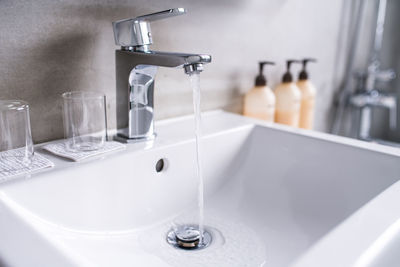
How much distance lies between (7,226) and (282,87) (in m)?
0.80

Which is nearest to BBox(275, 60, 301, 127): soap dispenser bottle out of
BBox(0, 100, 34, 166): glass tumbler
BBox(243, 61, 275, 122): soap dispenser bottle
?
BBox(243, 61, 275, 122): soap dispenser bottle

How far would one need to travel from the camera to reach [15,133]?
0.57 metres

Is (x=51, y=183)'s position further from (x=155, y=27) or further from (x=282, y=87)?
(x=282, y=87)

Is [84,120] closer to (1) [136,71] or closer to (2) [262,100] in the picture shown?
(1) [136,71]

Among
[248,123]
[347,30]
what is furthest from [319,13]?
[248,123]

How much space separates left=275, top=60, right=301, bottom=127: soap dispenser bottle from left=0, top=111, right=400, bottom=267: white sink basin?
204mm

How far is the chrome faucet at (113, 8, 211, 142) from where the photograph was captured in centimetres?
61

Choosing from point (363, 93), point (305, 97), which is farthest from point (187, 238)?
point (363, 93)

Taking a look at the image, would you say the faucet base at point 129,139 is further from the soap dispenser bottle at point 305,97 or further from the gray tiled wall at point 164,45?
the soap dispenser bottle at point 305,97

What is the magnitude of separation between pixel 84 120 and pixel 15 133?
0.11 metres

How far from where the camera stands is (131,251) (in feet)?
1.86

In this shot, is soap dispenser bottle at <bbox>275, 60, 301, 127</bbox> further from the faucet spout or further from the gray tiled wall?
the faucet spout

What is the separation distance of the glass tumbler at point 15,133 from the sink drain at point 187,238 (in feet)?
0.85

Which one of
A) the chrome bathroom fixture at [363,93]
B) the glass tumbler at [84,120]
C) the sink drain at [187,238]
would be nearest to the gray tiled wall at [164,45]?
the glass tumbler at [84,120]
